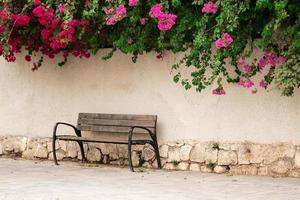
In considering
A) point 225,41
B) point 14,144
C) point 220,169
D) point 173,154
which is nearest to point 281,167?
point 220,169

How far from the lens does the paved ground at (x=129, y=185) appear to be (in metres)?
7.08

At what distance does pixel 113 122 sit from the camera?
10.3 m

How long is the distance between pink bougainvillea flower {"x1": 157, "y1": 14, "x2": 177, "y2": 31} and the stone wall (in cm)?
178

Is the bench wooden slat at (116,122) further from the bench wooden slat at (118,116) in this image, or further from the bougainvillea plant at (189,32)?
the bougainvillea plant at (189,32)

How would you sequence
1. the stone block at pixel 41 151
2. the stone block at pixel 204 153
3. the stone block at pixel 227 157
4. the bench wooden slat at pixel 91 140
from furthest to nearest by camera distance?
the stone block at pixel 41 151
the bench wooden slat at pixel 91 140
the stone block at pixel 204 153
the stone block at pixel 227 157

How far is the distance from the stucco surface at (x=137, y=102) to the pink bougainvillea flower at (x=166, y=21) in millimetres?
1172

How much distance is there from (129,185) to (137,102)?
244 centimetres

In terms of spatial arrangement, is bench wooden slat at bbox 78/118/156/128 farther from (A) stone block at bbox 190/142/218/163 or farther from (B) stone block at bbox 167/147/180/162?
(A) stone block at bbox 190/142/218/163

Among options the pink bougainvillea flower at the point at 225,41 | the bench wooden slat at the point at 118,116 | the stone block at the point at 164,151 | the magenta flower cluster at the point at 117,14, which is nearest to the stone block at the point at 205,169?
the stone block at the point at 164,151

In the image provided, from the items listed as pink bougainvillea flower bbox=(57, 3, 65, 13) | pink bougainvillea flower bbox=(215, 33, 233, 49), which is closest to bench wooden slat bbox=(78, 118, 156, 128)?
pink bougainvillea flower bbox=(57, 3, 65, 13)

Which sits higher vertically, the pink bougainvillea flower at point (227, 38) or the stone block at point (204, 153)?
the pink bougainvillea flower at point (227, 38)

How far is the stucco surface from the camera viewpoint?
9.00 m

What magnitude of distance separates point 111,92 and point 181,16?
2.06m

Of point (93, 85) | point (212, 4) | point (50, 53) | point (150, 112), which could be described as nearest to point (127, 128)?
point (150, 112)
